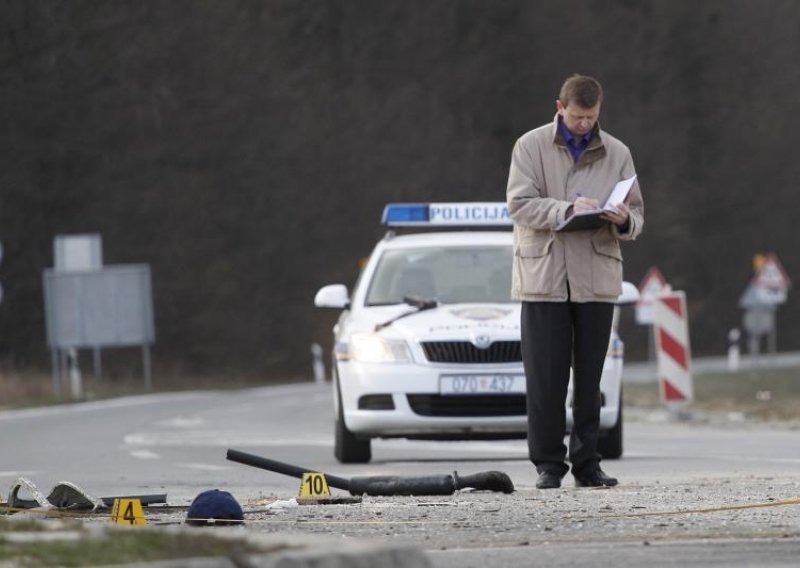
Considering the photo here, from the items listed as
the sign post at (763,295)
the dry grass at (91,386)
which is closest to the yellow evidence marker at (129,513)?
the dry grass at (91,386)

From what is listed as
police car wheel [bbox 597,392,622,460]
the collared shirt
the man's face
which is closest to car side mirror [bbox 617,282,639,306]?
police car wheel [bbox 597,392,622,460]

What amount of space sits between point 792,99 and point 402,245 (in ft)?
202

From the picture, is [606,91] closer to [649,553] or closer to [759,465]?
[759,465]

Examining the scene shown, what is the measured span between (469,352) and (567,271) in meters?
3.92

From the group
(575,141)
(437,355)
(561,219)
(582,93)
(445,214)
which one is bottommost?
(437,355)

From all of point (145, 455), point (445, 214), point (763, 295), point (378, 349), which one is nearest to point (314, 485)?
point (378, 349)

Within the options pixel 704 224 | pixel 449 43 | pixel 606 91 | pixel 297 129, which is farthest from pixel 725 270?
pixel 297 129

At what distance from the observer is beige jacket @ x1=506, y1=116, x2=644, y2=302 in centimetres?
1067

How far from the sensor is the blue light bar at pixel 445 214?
1616 cm

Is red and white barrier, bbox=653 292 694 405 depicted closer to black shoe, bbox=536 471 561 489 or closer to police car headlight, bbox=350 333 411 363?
police car headlight, bbox=350 333 411 363

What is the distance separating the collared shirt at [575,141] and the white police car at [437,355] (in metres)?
3.73

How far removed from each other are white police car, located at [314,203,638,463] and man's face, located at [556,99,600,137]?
386 cm

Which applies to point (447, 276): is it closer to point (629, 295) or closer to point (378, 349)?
point (378, 349)

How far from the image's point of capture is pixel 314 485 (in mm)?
9969
